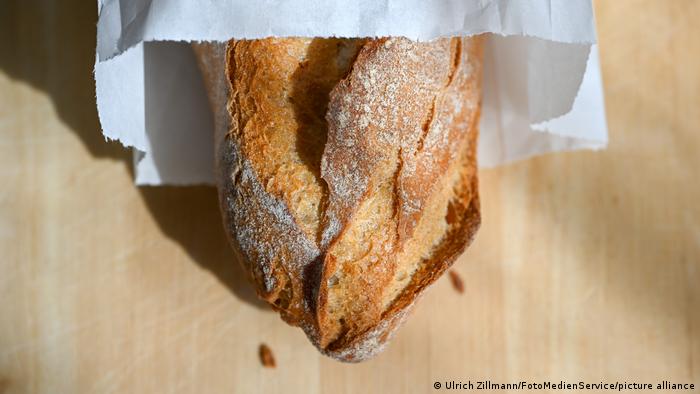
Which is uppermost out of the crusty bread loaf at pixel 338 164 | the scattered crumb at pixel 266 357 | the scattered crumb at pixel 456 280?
the crusty bread loaf at pixel 338 164

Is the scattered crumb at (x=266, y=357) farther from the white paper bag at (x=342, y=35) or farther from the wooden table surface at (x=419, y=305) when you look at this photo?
the white paper bag at (x=342, y=35)

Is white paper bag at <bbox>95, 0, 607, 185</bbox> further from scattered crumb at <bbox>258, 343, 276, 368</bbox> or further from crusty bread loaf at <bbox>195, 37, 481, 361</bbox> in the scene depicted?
scattered crumb at <bbox>258, 343, 276, 368</bbox>

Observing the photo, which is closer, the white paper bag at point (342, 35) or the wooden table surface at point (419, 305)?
the white paper bag at point (342, 35)

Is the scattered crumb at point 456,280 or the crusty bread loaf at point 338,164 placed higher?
the crusty bread loaf at point 338,164

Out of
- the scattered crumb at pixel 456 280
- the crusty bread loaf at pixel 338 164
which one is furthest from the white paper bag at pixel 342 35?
the scattered crumb at pixel 456 280

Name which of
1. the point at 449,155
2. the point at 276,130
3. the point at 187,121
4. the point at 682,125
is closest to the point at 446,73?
the point at 449,155

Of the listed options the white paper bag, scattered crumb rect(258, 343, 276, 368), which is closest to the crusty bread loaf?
the white paper bag
